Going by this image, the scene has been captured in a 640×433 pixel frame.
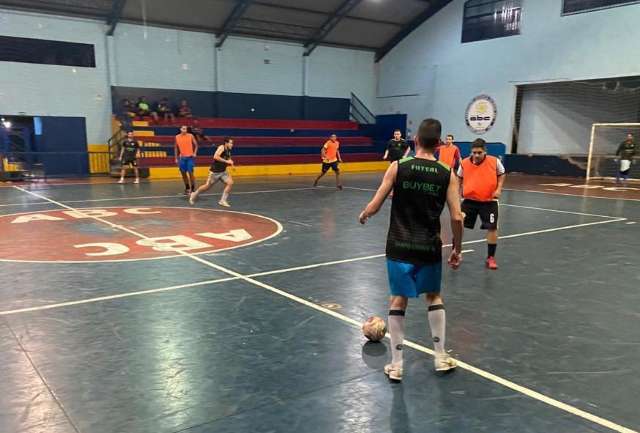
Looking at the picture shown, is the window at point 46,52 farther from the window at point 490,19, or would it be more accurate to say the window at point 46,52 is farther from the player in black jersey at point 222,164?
the window at point 490,19

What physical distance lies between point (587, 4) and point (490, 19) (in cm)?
528

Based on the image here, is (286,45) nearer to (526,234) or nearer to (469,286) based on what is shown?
(526,234)

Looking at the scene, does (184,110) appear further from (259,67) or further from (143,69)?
(259,67)

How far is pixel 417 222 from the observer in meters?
3.81

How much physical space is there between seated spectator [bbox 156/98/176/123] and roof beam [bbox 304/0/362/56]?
951 centimetres

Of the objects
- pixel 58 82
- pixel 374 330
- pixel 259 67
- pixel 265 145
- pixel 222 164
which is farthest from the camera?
pixel 259 67

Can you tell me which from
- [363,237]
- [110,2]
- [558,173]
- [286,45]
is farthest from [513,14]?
[363,237]

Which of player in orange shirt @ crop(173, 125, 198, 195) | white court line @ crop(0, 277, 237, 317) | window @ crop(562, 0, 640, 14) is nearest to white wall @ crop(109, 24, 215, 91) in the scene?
player in orange shirt @ crop(173, 125, 198, 195)

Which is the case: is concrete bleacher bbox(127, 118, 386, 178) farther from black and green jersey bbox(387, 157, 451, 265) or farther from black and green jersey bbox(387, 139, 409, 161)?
black and green jersey bbox(387, 157, 451, 265)

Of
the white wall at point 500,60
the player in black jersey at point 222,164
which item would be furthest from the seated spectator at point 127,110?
the white wall at point 500,60

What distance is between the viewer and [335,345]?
179 inches

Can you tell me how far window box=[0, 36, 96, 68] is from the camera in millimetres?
22250

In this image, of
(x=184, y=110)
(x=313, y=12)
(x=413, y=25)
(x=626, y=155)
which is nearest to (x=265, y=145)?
(x=184, y=110)

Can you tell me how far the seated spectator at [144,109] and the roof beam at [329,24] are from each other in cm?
1059
